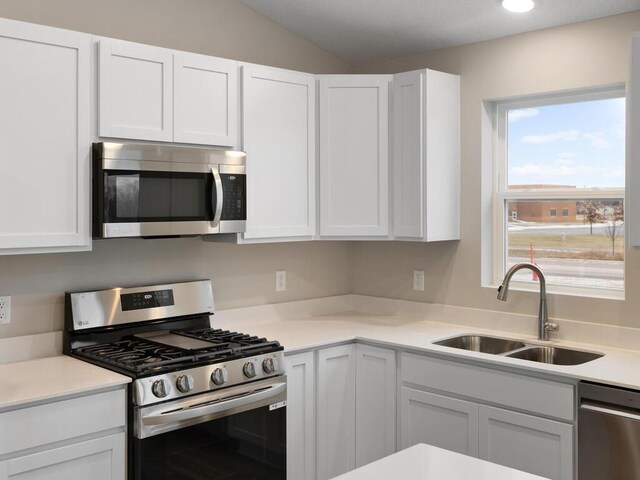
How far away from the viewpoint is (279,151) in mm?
3439

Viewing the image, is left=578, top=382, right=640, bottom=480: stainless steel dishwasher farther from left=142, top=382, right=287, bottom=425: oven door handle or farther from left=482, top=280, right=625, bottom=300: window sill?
left=142, top=382, right=287, bottom=425: oven door handle

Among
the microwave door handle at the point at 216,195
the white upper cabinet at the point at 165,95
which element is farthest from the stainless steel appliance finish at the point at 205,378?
the white upper cabinet at the point at 165,95

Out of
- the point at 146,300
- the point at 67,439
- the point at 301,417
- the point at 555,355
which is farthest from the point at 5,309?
the point at 555,355

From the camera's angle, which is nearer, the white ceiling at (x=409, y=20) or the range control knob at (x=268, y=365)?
the range control knob at (x=268, y=365)

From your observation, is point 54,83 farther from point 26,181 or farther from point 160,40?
point 160,40

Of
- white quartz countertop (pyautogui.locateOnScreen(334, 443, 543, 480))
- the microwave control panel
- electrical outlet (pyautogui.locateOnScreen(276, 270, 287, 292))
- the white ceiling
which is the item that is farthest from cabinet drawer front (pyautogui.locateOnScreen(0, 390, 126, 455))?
the white ceiling

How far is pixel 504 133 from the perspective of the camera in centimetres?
366

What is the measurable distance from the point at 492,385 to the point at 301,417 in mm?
918

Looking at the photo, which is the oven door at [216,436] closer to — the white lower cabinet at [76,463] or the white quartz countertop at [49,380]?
the white lower cabinet at [76,463]

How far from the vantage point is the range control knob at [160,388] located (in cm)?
253

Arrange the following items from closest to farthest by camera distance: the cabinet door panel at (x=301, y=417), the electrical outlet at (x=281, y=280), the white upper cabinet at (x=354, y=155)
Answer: the cabinet door panel at (x=301, y=417)
the white upper cabinet at (x=354, y=155)
the electrical outlet at (x=281, y=280)

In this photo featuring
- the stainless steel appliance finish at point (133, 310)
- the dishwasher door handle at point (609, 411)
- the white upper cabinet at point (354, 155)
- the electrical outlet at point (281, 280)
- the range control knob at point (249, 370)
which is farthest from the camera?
the electrical outlet at point (281, 280)

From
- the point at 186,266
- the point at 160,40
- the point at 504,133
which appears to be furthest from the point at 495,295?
the point at 160,40

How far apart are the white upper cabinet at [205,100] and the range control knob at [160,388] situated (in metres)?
1.08
